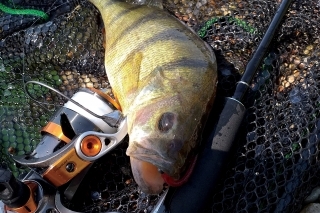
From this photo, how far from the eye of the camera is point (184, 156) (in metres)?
2.42

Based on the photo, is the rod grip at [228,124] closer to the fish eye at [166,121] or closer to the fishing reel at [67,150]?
the fish eye at [166,121]

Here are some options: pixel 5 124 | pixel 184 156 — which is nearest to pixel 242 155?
pixel 184 156

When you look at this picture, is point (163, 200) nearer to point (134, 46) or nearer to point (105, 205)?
point (105, 205)

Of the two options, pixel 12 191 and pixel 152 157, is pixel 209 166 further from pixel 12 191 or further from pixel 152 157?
pixel 12 191

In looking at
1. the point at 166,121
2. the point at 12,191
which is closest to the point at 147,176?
the point at 166,121

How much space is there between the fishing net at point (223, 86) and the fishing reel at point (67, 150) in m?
0.17

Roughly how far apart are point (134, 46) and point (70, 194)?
103 centimetres

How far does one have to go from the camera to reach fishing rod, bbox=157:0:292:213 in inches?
96.3

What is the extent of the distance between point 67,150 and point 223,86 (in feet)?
3.62

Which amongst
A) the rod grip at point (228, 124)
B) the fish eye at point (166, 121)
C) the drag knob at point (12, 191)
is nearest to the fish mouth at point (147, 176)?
the fish eye at point (166, 121)

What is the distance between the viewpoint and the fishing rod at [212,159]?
245 centimetres

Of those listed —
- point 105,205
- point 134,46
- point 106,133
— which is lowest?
point 105,205

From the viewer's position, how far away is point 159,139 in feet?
7.93

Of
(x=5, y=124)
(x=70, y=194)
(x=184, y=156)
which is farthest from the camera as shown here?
(x=5, y=124)
